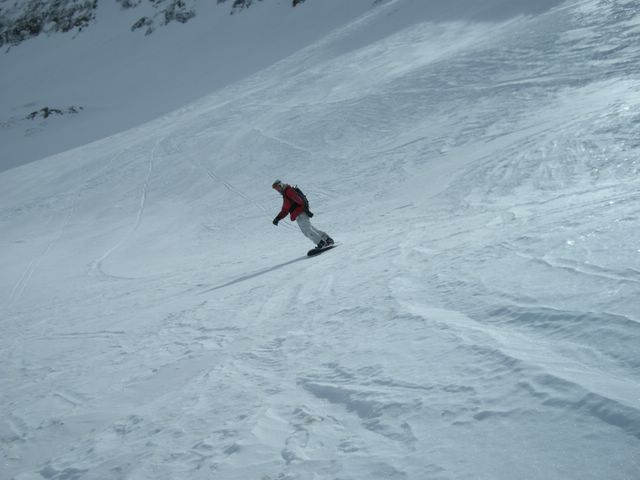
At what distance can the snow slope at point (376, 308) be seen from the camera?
288 centimetres

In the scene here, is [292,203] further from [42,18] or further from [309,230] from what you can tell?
[42,18]

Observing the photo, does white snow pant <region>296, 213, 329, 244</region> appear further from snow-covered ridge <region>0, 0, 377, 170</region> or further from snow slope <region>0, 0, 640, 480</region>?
snow-covered ridge <region>0, 0, 377, 170</region>

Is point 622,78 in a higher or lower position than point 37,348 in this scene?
lower

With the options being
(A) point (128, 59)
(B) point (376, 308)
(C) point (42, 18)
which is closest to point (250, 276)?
(B) point (376, 308)

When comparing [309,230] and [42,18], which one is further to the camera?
[42,18]

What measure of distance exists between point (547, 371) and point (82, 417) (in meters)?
3.18

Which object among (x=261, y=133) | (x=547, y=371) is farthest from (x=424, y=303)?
(x=261, y=133)

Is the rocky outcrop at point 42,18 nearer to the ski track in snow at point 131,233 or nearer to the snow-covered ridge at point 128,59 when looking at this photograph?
the snow-covered ridge at point 128,59

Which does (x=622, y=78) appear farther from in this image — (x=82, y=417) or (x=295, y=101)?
(x=82, y=417)

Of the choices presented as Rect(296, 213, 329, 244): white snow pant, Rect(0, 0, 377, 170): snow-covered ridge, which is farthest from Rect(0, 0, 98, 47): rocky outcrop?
Rect(296, 213, 329, 244): white snow pant

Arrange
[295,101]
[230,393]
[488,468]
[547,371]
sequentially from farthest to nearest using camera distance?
1. [295,101]
2. [230,393]
3. [547,371]
4. [488,468]

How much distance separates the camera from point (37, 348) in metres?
6.73

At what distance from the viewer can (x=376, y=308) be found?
4848mm

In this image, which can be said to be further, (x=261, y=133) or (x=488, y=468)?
(x=261, y=133)
